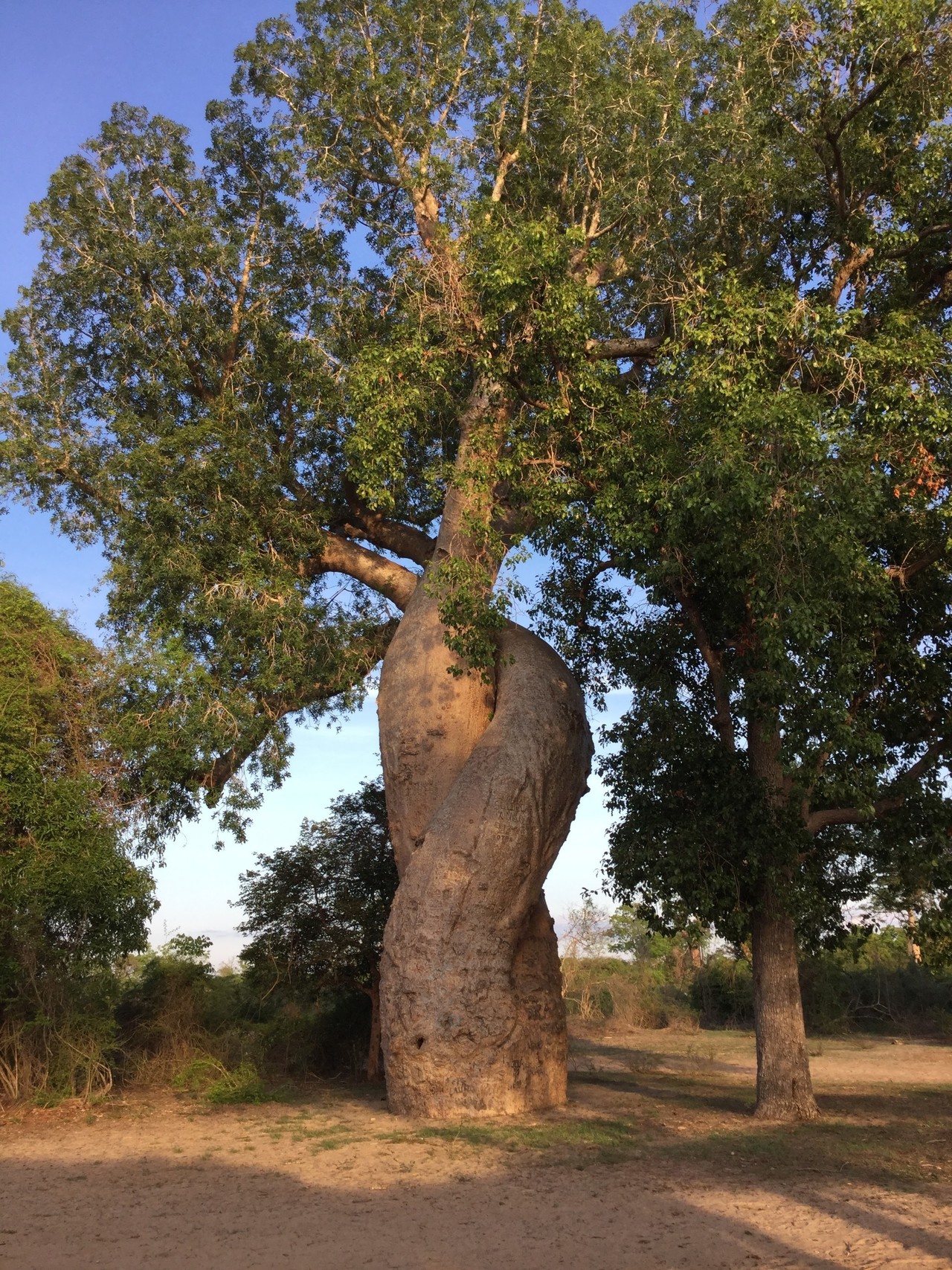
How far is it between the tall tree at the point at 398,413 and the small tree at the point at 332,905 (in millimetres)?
1479

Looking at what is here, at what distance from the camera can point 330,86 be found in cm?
1308

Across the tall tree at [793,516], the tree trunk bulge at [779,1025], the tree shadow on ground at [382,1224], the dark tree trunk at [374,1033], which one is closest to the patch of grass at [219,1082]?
the dark tree trunk at [374,1033]

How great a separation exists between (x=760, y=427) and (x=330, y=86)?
8386 mm

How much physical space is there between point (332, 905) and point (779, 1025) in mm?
5488

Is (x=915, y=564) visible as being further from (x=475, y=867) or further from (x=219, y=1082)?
(x=219, y=1082)

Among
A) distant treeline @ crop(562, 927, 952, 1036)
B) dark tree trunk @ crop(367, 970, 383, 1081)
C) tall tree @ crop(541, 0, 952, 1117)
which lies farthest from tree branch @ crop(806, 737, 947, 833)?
distant treeline @ crop(562, 927, 952, 1036)

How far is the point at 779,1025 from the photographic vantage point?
9.19 m

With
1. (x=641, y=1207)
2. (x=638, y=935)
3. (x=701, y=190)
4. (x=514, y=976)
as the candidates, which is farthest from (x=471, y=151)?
(x=638, y=935)

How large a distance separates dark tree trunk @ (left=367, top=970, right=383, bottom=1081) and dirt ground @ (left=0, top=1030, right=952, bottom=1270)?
1.55 meters

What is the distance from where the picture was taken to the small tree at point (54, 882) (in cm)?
950

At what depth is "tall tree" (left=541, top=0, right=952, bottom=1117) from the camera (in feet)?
26.0

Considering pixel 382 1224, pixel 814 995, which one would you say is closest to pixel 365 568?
pixel 382 1224

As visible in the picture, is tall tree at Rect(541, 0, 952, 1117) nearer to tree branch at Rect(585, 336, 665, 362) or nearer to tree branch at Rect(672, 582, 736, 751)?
tree branch at Rect(672, 582, 736, 751)

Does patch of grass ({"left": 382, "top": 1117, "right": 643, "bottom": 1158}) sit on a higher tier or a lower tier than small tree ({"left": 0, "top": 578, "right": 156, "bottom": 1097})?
lower
